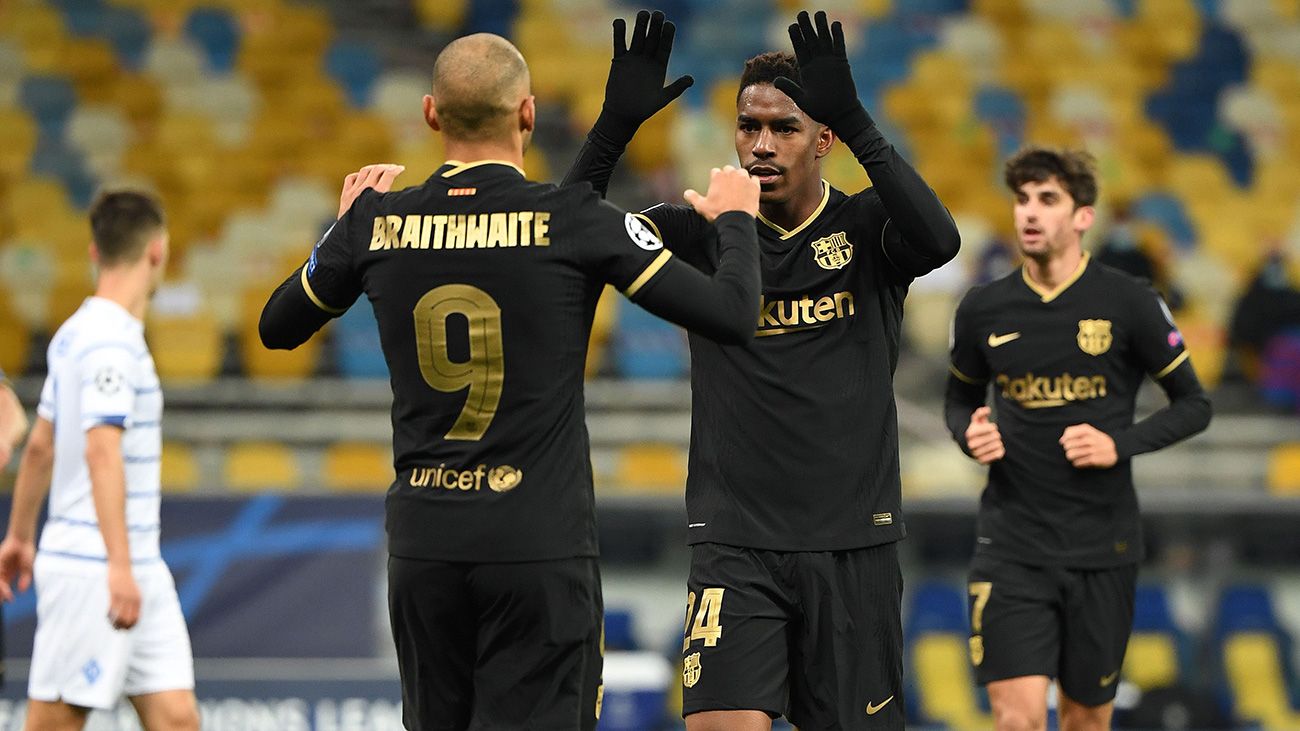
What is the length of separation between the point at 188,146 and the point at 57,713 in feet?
28.6

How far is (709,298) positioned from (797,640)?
1.45 metres

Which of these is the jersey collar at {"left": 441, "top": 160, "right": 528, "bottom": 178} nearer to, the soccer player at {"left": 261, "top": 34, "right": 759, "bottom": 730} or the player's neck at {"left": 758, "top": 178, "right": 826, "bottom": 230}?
the soccer player at {"left": 261, "top": 34, "right": 759, "bottom": 730}

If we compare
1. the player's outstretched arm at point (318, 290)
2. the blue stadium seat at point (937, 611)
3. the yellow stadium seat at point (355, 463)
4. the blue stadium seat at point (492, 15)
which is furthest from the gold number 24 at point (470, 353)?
the blue stadium seat at point (492, 15)

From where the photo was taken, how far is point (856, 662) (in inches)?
193

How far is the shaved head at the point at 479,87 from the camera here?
3967 mm

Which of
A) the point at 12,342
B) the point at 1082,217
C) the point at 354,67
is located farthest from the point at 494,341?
the point at 354,67

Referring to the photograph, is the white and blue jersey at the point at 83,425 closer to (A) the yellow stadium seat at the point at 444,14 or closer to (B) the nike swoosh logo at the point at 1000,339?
(B) the nike swoosh logo at the point at 1000,339

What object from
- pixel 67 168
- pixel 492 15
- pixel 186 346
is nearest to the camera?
pixel 186 346

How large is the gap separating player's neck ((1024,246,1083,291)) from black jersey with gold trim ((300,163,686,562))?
3.23 m

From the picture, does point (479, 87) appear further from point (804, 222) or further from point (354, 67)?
point (354, 67)

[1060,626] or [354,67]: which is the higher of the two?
[354,67]

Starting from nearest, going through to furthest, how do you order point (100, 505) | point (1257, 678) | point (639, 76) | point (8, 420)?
1. point (639, 76)
2. point (8, 420)
3. point (100, 505)
4. point (1257, 678)

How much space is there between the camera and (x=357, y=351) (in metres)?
12.2

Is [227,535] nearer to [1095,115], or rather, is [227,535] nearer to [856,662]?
[856,662]
